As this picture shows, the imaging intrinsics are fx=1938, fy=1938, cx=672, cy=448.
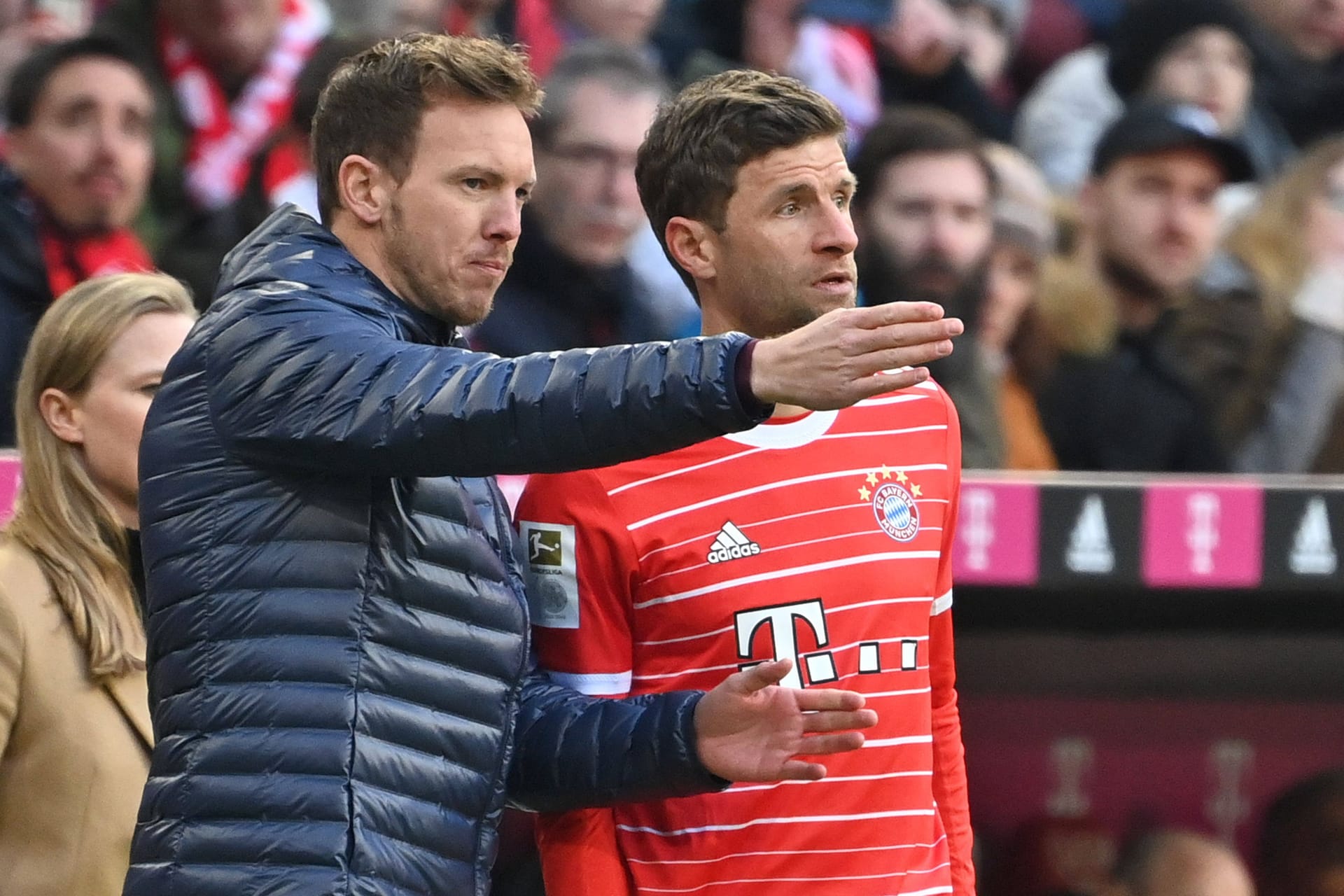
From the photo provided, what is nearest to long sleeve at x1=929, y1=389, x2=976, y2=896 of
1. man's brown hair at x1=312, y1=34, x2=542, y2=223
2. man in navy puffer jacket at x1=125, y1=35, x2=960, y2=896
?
man in navy puffer jacket at x1=125, y1=35, x2=960, y2=896

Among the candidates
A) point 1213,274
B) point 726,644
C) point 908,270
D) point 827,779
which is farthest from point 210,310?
point 1213,274

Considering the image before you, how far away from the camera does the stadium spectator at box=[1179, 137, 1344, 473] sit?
14.1 ft

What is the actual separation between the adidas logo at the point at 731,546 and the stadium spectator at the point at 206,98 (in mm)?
1925

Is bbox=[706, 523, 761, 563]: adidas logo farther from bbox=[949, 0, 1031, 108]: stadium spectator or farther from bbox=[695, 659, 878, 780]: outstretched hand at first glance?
bbox=[949, 0, 1031, 108]: stadium spectator

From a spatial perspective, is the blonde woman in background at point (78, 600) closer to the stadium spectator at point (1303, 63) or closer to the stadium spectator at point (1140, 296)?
the stadium spectator at point (1140, 296)

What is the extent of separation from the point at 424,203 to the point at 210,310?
9.2 inches

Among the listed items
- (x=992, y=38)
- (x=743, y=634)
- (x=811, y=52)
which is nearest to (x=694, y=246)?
(x=743, y=634)

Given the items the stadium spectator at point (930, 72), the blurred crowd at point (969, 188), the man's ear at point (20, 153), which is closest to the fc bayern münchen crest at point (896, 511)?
the blurred crowd at point (969, 188)

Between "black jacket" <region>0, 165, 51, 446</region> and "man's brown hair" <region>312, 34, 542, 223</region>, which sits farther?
"black jacket" <region>0, 165, 51, 446</region>

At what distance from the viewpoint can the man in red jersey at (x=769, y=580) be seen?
216cm

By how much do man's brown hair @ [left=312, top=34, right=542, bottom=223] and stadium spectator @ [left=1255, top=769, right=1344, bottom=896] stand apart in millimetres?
2874

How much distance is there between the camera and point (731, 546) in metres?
2.19

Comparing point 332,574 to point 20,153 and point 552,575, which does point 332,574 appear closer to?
point 552,575

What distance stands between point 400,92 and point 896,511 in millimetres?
756
